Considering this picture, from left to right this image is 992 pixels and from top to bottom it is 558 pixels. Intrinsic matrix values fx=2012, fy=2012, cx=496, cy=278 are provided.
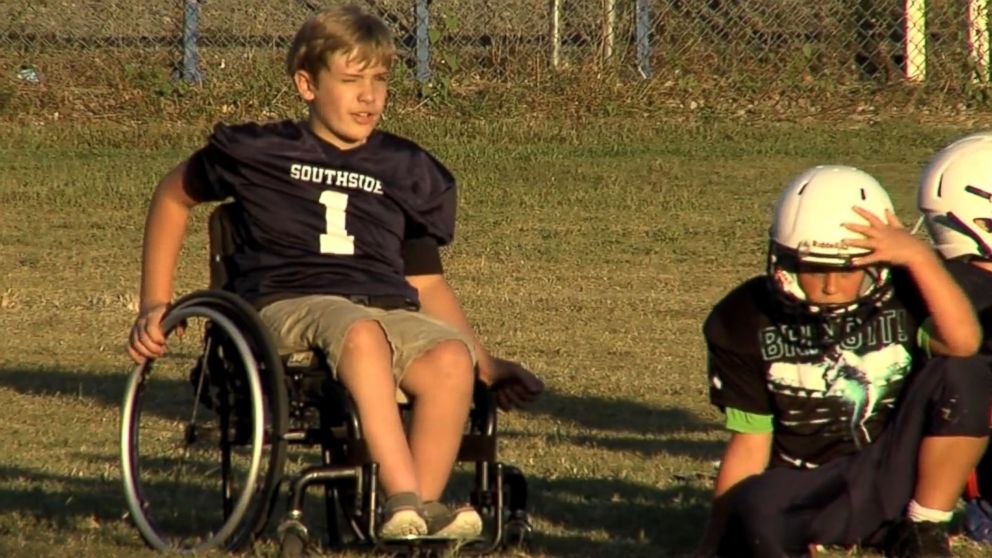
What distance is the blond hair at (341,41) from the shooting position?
201 inches

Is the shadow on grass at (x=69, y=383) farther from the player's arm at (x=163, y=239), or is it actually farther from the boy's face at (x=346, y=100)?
the boy's face at (x=346, y=100)

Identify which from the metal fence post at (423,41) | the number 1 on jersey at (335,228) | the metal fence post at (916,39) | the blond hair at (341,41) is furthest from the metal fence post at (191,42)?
the number 1 on jersey at (335,228)

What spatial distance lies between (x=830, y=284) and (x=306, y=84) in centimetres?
147

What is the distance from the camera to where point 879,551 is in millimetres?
4941

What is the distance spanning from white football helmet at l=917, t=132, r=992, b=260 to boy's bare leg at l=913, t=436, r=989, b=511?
637 millimetres

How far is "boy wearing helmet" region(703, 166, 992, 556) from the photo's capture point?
4668mm

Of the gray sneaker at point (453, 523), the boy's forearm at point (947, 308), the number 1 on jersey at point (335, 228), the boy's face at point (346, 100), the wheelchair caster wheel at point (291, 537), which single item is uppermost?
the boy's face at point (346, 100)

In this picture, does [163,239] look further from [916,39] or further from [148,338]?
[916,39]

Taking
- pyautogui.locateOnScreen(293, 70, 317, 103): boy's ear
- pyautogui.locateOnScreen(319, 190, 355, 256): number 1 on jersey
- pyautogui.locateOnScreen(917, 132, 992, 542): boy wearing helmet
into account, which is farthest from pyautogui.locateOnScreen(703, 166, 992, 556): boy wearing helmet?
pyautogui.locateOnScreen(293, 70, 317, 103): boy's ear

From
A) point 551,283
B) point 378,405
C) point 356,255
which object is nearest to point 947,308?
point 378,405

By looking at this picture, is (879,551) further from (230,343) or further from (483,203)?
(483,203)

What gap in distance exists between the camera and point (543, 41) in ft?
47.7

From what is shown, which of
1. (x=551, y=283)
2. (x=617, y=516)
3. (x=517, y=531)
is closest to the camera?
(x=517, y=531)

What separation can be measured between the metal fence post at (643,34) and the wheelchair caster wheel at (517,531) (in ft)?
32.2
